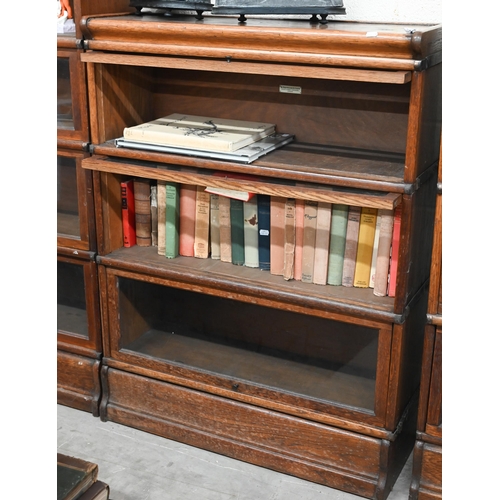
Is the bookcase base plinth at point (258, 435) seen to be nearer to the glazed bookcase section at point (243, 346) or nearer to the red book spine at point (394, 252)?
the glazed bookcase section at point (243, 346)

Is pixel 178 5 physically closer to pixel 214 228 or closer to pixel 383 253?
pixel 214 228

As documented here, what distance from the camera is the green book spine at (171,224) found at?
2.22m

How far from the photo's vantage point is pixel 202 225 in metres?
2.22

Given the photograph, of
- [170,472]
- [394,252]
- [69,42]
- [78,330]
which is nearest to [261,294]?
[394,252]

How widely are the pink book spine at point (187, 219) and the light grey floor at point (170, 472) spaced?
2.26 ft

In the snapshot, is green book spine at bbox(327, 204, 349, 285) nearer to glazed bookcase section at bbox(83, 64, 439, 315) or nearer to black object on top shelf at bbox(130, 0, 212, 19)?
glazed bookcase section at bbox(83, 64, 439, 315)

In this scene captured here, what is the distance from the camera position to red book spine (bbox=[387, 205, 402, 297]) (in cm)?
189

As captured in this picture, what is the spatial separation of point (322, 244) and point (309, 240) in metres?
0.04

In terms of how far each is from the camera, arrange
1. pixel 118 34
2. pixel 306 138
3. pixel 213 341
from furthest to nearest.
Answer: pixel 213 341
pixel 306 138
pixel 118 34

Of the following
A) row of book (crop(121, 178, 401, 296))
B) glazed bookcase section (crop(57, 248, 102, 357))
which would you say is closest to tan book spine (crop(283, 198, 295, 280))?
row of book (crop(121, 178, 401, 296))

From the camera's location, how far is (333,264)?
203 cm
